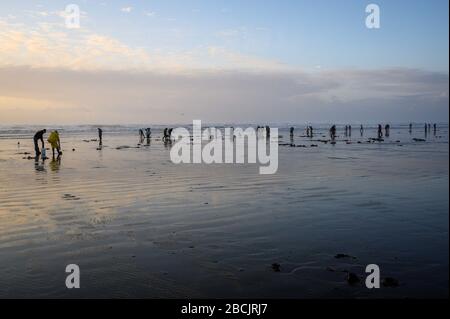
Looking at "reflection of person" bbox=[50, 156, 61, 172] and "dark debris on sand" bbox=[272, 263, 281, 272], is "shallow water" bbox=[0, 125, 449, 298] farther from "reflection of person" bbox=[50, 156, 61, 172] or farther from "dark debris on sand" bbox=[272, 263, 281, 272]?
"reflection of person" bbox=[50, 156, 61, 172]

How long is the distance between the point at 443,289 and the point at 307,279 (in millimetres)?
1969

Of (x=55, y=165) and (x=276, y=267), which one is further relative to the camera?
(x=55, y=165)

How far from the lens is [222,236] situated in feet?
31.4

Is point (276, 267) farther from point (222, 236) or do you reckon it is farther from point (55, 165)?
point (55, 165)

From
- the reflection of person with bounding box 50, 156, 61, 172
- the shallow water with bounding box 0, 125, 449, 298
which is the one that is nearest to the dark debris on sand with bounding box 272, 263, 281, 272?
the shallow water with bounding box 0, 125, 449, 298

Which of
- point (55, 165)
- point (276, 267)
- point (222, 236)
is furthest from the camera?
point (55, 165)

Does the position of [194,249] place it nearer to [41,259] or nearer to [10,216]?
[41,259]

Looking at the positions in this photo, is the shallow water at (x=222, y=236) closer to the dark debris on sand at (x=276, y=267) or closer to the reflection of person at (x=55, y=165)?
the dark debris on sand at (x=276, y=267)

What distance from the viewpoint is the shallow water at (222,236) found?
22.2ft

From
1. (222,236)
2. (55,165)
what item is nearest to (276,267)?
(222,236)

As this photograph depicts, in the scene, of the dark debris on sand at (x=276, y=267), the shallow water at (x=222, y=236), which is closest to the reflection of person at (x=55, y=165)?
the shallow water at (x=222, y=236)

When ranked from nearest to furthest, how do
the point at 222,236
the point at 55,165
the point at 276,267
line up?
the point at 276,267 < the point at 222,236 < the point at 55,165

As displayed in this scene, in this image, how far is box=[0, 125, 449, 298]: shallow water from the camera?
6.76 m
